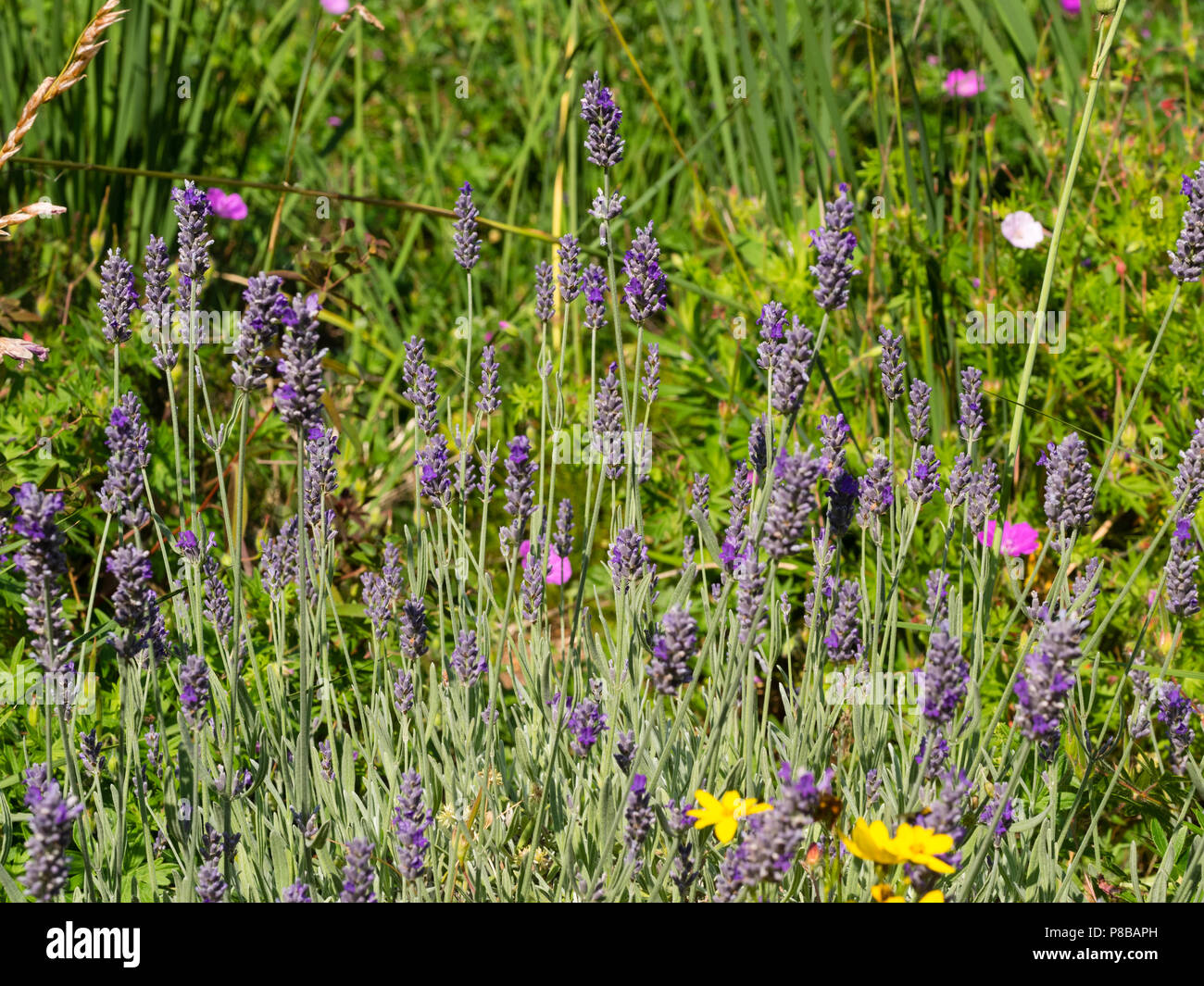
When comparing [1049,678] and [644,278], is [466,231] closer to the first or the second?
[644,278]

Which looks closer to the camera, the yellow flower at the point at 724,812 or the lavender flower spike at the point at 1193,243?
the yellow flower at the point at 724,812

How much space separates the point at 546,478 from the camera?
3295 mm

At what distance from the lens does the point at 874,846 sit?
135cm

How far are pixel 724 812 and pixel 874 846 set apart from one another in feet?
0.64

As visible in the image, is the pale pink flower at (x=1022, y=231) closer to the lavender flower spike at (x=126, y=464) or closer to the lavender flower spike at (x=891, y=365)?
the lavender flower spike at (x=891, y=365)

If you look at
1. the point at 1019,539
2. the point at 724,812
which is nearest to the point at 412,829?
the point at 724,812

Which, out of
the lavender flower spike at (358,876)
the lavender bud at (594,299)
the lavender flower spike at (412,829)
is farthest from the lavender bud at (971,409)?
the lavender flower spike at (358,876)

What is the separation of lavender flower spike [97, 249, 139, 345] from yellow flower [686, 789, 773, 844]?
108cm

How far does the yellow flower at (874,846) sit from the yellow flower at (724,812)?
4.3 inches

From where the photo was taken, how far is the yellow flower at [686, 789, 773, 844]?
1.43m

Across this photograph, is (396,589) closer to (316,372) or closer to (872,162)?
(316,372)

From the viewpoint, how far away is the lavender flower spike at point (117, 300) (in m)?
1.80
